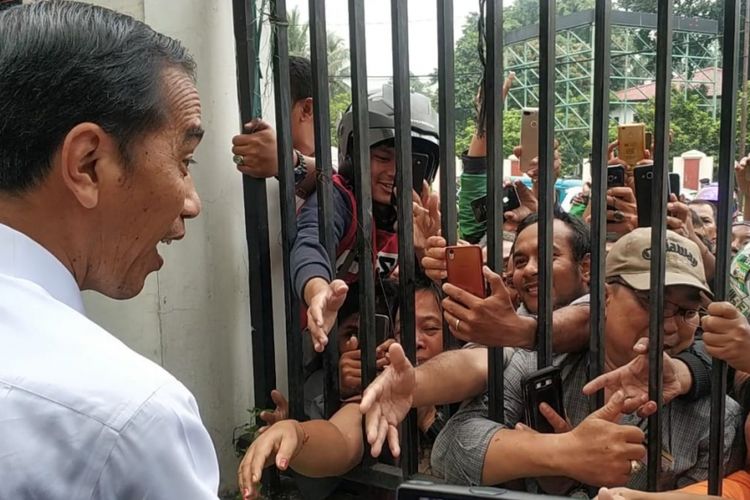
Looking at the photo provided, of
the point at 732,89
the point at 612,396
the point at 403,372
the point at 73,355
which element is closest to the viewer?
the point at 73,355

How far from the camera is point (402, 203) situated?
1.74 meters

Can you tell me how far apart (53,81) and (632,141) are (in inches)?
73.5

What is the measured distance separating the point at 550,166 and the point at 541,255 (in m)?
0.21

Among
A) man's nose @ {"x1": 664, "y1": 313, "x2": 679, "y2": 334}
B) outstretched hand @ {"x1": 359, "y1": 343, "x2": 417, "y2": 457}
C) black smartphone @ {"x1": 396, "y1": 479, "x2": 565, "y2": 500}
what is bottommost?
outstretched hand @ {"x1": 359, "y1": 343, "x2": 417, "y2": 457}

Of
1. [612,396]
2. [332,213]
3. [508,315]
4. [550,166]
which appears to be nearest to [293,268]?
[332,213]

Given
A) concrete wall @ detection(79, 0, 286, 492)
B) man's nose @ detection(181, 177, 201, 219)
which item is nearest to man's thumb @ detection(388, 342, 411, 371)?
man's nose @ detection(181, 177, 201, 219)

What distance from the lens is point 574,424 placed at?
68.2 inches

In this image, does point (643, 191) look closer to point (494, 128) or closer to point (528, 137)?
point (528, 137)

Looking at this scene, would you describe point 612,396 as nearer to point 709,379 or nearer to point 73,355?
point 709,379

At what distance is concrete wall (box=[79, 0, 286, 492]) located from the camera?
6.81 feet

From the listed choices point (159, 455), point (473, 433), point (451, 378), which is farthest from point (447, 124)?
point (159, 455)

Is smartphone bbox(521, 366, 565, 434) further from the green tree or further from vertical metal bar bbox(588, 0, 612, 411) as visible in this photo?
the green tree

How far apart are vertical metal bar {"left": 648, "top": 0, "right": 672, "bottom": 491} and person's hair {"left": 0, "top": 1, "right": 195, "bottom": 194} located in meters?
1.06

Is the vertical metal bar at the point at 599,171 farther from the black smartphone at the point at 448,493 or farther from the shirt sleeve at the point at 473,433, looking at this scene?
the black smartphone at the point at 448,493
